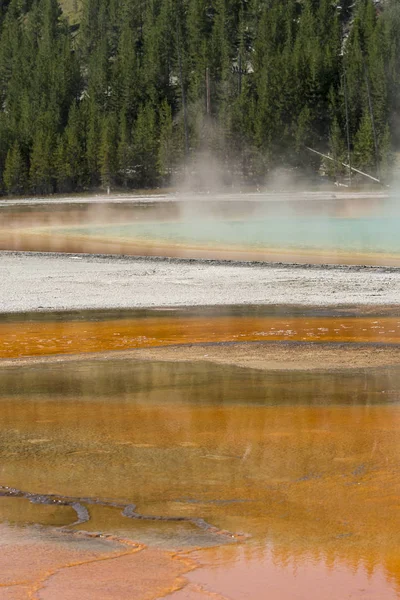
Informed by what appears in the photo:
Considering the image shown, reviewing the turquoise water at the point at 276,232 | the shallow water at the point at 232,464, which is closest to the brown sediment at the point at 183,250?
the turquoise water at the point at 276,232

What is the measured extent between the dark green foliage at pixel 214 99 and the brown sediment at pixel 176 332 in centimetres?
5239

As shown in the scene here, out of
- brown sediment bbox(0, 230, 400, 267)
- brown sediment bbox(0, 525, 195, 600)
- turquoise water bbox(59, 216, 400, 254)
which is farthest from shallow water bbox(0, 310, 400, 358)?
turquoise water bbox(59, 216, 400, 254)

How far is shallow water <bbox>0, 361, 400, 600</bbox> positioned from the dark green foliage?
57.3 meters

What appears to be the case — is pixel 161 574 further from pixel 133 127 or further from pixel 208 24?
pixel 208 24

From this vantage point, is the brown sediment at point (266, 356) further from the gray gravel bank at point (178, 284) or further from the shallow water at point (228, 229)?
the shallow water at point (228, 229)

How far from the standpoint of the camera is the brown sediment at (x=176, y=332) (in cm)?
1289

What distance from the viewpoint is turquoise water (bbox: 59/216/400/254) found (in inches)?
1080

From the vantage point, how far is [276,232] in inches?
1245

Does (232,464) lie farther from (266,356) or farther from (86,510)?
(266,356)

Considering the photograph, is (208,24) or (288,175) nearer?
(288,175)

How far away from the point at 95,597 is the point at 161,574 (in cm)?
42

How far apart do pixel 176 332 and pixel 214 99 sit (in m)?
69.2

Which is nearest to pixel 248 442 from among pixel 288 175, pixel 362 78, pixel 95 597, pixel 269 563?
pixel 269 563

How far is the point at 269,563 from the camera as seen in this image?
17.9 ft
